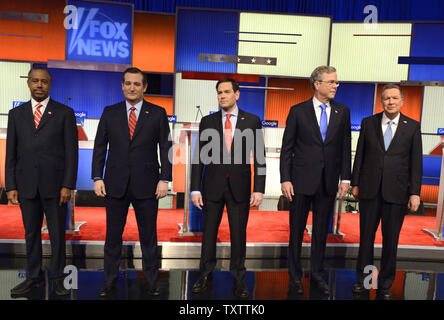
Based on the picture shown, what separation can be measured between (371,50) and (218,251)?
16.3 ft

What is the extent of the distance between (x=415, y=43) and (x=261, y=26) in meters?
2.74

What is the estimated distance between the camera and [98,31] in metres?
6.14

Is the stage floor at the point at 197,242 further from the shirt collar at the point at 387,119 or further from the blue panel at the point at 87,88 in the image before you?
the blue panel at the point at 87,88

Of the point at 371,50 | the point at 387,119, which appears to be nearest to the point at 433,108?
the point at 371,50

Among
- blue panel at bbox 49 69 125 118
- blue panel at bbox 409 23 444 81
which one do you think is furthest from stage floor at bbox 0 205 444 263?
blue panel at bbox 409 23 444 81

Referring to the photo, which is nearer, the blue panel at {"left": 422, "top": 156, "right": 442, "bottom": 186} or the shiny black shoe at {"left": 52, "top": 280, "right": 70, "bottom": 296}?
the shiny black shoe at {"left": 52, "top": 280, "right": 70, "bottom": 296}

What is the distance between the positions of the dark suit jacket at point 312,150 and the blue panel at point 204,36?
4.31m

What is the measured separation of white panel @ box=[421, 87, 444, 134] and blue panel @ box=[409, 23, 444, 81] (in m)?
0.28

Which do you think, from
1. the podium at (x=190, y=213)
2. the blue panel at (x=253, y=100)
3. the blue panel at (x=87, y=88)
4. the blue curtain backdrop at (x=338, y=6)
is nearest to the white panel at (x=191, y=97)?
the blue panel at (x=253, y=100)

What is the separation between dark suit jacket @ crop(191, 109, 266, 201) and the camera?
2.35m

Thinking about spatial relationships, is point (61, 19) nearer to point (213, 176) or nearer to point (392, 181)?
point (213, 176)

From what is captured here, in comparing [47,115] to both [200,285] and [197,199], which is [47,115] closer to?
[197,199]

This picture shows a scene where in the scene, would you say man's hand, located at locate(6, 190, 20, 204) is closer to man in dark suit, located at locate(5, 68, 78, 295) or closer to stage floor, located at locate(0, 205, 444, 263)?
man in dark suit, located at locate(5, 68, 78, 295)
